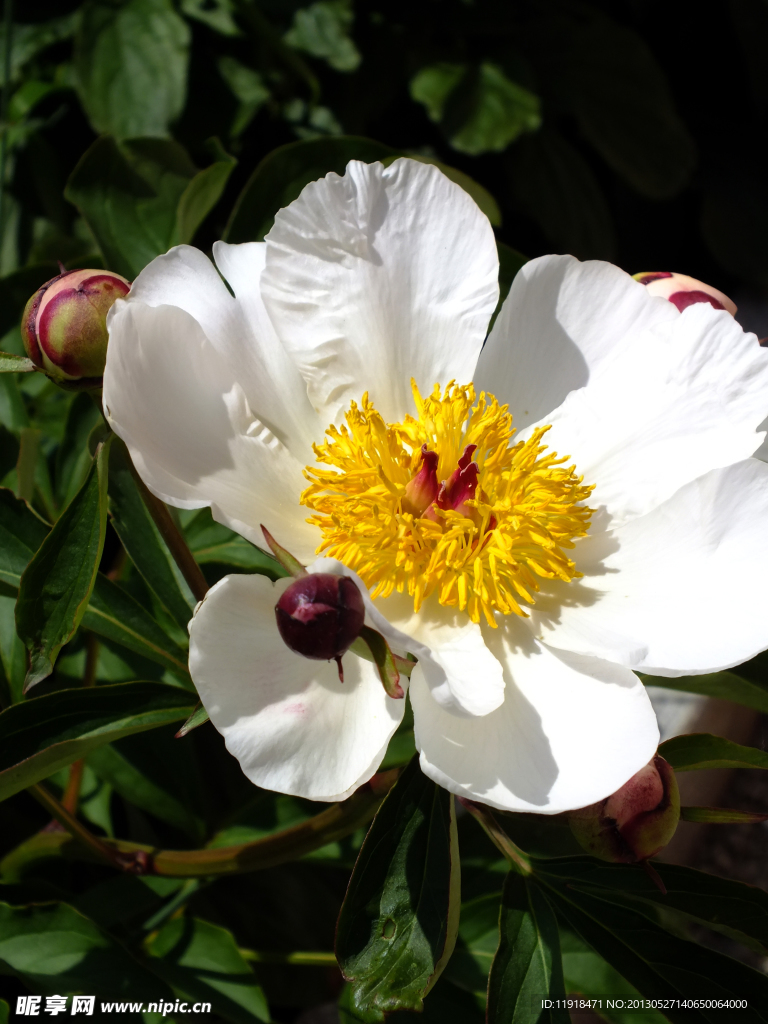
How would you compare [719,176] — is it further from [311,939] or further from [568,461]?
[311,939]

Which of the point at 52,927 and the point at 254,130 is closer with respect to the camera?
the point at 52,927

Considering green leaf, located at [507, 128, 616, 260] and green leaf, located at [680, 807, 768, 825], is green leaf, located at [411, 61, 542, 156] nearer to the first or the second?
green leaf, located at [507, 128, 616, 260]

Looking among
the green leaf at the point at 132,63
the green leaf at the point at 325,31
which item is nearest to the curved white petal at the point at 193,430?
Result: the green leaf at the point at 132,63

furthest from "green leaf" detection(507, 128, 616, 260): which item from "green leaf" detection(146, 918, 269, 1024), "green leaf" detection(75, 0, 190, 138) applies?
"green leaf" detection(146, 918, 269, 1024)

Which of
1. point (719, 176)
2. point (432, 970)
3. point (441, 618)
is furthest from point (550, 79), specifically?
point (432, 970)

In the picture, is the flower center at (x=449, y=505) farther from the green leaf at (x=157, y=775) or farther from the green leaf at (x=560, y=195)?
the green leaf at (x=560, y=195)

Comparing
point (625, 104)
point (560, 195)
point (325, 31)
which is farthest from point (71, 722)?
point (625, 104)
